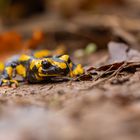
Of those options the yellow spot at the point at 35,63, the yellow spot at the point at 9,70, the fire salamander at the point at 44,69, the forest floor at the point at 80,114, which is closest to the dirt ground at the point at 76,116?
the forest floor at the point at 80,114

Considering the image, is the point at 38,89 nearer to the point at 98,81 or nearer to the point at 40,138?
the point at 98,81

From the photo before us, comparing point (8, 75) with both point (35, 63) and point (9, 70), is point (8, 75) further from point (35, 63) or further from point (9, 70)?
point (35, 63)

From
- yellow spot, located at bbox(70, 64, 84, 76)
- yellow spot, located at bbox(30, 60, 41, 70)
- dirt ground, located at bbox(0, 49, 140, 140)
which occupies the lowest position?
dirt ground, located at bbox(0, 49, 140, 140)

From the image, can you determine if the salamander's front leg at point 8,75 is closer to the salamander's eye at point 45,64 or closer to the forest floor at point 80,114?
the salamander's eye at point 45,64

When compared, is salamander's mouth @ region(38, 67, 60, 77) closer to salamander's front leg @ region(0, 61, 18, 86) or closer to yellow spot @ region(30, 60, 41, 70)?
yellow spot @ region(30, 60, 41, 70)

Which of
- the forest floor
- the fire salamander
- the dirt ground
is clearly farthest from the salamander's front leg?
the dirt ground

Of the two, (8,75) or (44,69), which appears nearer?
(44,69)

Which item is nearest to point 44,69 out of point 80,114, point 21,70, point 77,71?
point 77,71

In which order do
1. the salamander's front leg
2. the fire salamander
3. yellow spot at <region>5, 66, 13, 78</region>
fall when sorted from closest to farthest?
the fire salamander, the salamander's front leg, yellow spot at <region>5, 66, 13, 78</region>
